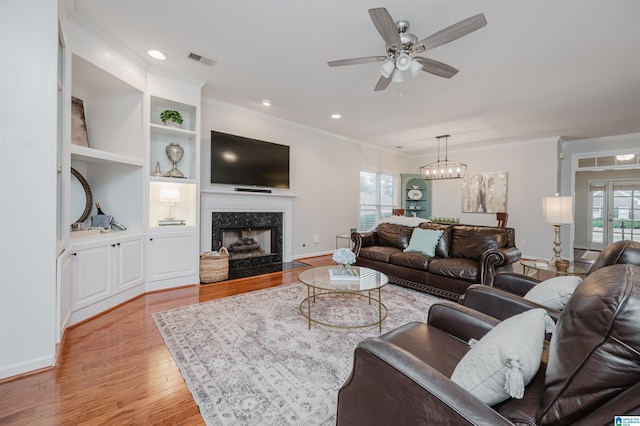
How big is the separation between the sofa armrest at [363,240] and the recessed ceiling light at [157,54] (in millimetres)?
3463

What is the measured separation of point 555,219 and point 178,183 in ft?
15.2

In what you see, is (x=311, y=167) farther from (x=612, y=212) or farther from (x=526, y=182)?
(x=612, y=212)

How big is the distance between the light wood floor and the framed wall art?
7288mm

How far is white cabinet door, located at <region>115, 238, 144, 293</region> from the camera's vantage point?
291cm

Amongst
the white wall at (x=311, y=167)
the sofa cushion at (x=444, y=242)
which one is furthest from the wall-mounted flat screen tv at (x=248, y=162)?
the sofa cushion at (x=444, y=242)

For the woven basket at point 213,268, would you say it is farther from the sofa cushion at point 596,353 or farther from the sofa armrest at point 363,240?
the sofa cushion at point 596,353

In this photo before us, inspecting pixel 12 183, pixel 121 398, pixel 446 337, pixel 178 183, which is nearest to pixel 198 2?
pixel 12 183

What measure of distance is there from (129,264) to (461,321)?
3.34 m

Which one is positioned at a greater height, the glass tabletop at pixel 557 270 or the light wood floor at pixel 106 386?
the glass tabletop at pixel 557 270

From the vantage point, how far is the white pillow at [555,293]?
154cm

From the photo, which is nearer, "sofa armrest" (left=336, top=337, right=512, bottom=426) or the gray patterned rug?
"sofa armrest" (left=336, top=337, right=512, bottom=426)

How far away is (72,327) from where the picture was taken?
7.95 feet

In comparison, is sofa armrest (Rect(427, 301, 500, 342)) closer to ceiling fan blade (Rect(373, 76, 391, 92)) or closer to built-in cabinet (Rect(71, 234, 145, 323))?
ceiling fan blade (Rect(373, 76, 391, 92))

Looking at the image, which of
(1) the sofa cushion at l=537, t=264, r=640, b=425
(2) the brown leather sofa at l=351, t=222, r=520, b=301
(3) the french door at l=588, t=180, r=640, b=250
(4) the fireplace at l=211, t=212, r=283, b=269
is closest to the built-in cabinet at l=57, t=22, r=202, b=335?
(4) the fireplace at l=211, t=212, r=283, b=269
